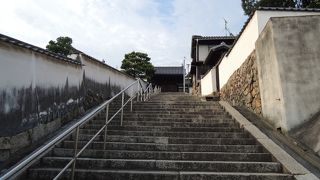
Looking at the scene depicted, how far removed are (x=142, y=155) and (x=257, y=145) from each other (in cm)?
200

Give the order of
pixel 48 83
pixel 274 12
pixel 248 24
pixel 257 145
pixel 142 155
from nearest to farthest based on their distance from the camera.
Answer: pixel 142 155 < pixel 257 145 < pixel 48 83 < pixel 274 12 < pixel 248 24

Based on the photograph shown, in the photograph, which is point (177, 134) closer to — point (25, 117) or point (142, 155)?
point (142, 155)

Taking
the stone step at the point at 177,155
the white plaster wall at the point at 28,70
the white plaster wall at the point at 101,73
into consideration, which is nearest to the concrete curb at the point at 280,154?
the stone step at the point at 177,155

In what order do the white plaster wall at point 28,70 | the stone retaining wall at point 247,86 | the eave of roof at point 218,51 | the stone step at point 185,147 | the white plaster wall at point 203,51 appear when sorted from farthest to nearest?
the white plaster wall at point 203,51, the eave of roof at point 218,51, the stone retaining wall at point 247,86, the stone step at point 185,147, the white plaster wall at point 28,70

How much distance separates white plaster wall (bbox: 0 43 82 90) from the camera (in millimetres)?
4979

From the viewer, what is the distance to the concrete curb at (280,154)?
3948 millimetres

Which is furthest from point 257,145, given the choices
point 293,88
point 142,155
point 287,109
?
point 142,155

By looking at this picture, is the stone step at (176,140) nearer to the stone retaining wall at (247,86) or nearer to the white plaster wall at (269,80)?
the white plaster wall at (269,80)

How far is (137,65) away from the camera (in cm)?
2816

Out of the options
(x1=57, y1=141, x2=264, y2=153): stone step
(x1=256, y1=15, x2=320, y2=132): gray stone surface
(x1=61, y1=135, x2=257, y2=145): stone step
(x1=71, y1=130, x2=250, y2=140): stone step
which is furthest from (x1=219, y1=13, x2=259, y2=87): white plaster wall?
(x1=57, y1=141, x2=264, y2=153): stone step

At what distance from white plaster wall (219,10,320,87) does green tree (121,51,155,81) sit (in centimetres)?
1679

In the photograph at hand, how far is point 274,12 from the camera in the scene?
26.5 ft

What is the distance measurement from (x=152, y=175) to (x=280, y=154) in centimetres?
202

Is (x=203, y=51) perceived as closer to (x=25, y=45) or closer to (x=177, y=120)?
(x=177, y=120)
